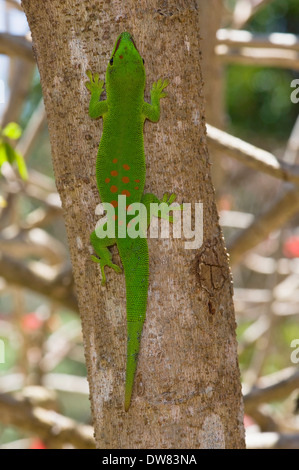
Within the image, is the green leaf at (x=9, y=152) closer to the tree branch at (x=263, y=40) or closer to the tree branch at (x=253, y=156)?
the tree branch at (x=253, y=156)

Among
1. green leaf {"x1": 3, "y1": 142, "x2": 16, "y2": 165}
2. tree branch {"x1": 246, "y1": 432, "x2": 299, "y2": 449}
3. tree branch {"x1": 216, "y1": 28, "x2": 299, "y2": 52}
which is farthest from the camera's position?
tree branch {"x1": 216, "y1": 28, "x2": 299, "y2": 52}

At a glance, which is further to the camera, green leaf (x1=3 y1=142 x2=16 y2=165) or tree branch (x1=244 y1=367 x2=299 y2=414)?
tree branch (x1=244 y1=367 x2=299 y2=414)

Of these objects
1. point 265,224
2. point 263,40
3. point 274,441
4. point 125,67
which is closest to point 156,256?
point 125,67

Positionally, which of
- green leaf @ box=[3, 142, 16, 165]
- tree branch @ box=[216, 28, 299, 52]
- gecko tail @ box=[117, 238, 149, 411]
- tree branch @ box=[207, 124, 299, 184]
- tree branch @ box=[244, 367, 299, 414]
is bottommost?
tree branch @ box=[244, 367, 299, 414]

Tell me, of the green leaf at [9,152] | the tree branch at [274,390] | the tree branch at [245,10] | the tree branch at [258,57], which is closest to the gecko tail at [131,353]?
the green leaf at [9,152]

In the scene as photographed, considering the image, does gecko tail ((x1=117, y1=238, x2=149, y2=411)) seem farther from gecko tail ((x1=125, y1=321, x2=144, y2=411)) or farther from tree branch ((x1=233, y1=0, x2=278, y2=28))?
tree branch ((x1=233, y1=0, x2=278, y2=28))

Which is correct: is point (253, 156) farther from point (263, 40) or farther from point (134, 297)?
point (263, 40)

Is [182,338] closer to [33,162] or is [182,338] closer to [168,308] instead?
[168,308]

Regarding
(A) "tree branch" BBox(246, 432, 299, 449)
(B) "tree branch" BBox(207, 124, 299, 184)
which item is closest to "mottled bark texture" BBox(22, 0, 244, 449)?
(B) "tree branch" BBox(207, 124, 299, 184)
